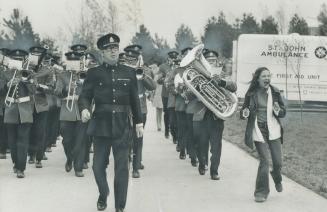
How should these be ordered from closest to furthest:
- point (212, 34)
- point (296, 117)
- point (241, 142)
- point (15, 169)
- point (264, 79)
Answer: point (264, 79), point (15, 169), point (241, 142), point (296, 117), point (212, 34)

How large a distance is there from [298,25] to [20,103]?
3025 cm

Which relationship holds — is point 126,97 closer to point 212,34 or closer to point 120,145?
point 120,145

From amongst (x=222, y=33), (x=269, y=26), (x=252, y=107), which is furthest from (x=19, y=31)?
(x=252, y=107)

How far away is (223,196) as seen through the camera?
30.5ft

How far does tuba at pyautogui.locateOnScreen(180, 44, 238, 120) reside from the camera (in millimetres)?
10961

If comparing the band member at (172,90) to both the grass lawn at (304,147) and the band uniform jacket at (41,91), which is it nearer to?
the grass lawn at (304,147)

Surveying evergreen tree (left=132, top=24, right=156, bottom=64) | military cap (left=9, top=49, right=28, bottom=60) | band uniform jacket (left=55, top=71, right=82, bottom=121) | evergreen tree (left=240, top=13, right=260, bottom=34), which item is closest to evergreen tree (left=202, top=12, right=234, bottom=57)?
evergreen tree (left=240, top=13, right=260, bottom=34)

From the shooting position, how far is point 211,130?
430 inches

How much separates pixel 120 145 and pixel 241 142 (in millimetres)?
8341

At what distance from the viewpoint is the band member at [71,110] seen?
11203 millimetres

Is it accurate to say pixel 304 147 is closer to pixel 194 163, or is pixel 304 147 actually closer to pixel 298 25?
pixel 194 163

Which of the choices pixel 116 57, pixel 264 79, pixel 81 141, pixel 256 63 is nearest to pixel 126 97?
pixel 116 57

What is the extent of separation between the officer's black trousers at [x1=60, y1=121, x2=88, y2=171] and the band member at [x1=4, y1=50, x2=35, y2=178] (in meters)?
0.62

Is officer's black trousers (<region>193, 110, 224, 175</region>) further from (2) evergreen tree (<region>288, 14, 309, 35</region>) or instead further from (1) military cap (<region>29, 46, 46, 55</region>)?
(2) evergreen tree (<region>288, 14, 309, 35</region>)
